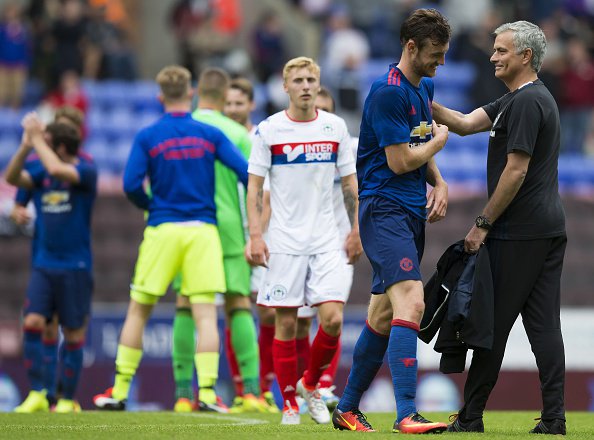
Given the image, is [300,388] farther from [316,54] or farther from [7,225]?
[316,54]

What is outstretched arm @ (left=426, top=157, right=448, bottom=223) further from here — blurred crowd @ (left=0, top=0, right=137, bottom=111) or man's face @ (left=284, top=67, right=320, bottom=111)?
blurred crowd @ (left=0, top=0, right=137, bottom=111)

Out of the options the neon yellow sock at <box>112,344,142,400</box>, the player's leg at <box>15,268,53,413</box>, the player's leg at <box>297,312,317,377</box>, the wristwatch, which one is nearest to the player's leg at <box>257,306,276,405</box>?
the player's leg at <box>297,312,317,377</box>

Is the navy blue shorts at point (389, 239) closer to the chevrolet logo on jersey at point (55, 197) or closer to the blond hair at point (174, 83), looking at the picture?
the blond hair at point (174, 83)

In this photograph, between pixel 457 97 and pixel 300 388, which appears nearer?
pixel 300 388

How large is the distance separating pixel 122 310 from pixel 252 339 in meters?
4.01

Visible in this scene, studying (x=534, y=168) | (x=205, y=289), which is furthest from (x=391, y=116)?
(x=205, y=289)

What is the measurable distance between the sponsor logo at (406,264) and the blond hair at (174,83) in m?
3.28

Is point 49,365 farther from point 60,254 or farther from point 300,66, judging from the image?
point 300,66

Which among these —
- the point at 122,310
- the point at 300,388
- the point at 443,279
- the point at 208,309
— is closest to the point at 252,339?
the point at 208,309

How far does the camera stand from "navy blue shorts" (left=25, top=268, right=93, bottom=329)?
10.3 metres

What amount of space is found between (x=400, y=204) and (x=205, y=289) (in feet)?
9.11

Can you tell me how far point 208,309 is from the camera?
966 centimetres

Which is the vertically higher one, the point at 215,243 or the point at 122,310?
the point at 215,243

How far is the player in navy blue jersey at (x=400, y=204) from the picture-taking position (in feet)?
23.1
